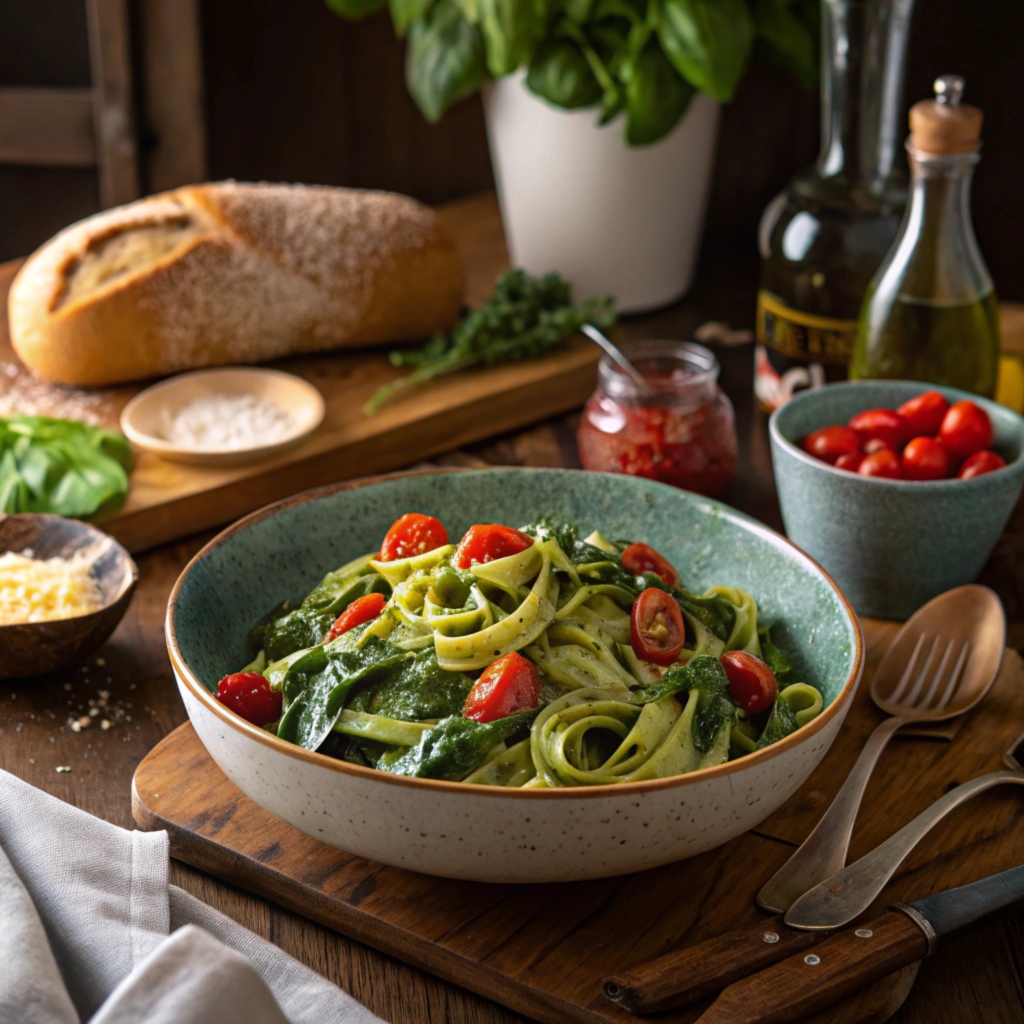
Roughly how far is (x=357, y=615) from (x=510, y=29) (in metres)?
1.71

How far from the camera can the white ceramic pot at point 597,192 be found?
3.28 m

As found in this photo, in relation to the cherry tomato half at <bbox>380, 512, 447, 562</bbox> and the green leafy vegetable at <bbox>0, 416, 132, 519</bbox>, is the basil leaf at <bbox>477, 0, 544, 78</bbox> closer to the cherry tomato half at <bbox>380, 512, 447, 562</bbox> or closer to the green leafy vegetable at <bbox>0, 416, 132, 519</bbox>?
the green leafy vegetable at <bbox>0, 416, 132, 519</bbox>

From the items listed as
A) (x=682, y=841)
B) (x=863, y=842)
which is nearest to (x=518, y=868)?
(x=682, y=841)

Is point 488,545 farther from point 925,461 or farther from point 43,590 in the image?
point 925,461

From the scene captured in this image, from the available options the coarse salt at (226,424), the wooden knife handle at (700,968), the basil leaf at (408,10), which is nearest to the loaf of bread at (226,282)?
the coarse salt at (226,424)

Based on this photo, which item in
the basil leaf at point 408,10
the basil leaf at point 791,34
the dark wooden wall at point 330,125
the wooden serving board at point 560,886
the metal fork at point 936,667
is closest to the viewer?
the wooden serving board at point 560,886

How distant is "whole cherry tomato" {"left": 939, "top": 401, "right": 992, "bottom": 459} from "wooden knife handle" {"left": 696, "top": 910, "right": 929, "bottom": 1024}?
3.47 feet

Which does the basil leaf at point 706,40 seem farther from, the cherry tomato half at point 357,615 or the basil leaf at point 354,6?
the cherry tomato half at point 357,615

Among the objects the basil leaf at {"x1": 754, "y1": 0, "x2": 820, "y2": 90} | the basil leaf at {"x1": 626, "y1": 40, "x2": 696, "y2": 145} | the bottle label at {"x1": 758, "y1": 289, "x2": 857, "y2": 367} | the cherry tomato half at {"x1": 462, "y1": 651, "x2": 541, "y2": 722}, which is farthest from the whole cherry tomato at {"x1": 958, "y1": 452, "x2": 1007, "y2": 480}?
the basil leaf at {"x1": 754, "y1": 0, "x2": 820, "y2": 90}

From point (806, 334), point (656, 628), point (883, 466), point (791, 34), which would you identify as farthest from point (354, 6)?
point (656, 628)

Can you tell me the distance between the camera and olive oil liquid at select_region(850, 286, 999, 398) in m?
2.43

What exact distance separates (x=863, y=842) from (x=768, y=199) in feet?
10.2

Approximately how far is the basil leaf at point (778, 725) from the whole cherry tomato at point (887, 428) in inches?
30.0

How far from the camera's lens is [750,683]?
5.45 feet
